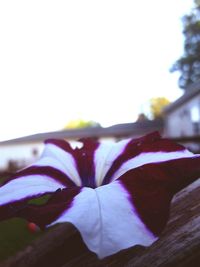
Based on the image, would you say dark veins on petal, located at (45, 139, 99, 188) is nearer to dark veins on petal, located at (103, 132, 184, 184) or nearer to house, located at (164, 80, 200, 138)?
dark veins on petal, located at (103, 132, 184, 184)

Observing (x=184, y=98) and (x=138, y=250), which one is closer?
(x=138, y=250)

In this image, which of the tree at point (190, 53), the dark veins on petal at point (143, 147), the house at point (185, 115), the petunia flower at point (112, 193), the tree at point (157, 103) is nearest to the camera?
the petunia flower at point (112, 193)

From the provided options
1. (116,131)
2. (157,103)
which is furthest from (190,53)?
(157,103)

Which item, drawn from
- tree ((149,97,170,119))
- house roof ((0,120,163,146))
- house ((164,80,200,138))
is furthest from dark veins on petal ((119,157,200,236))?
tree ((149,97,170,119))

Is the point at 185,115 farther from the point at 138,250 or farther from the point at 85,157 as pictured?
the point at 138,250

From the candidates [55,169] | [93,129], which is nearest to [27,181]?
[55,169]

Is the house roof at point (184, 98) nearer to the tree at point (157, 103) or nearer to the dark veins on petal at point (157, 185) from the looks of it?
the tree at point (157, 103)

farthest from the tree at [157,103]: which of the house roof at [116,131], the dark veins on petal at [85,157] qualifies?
the dark veins on petal at [85,157]
